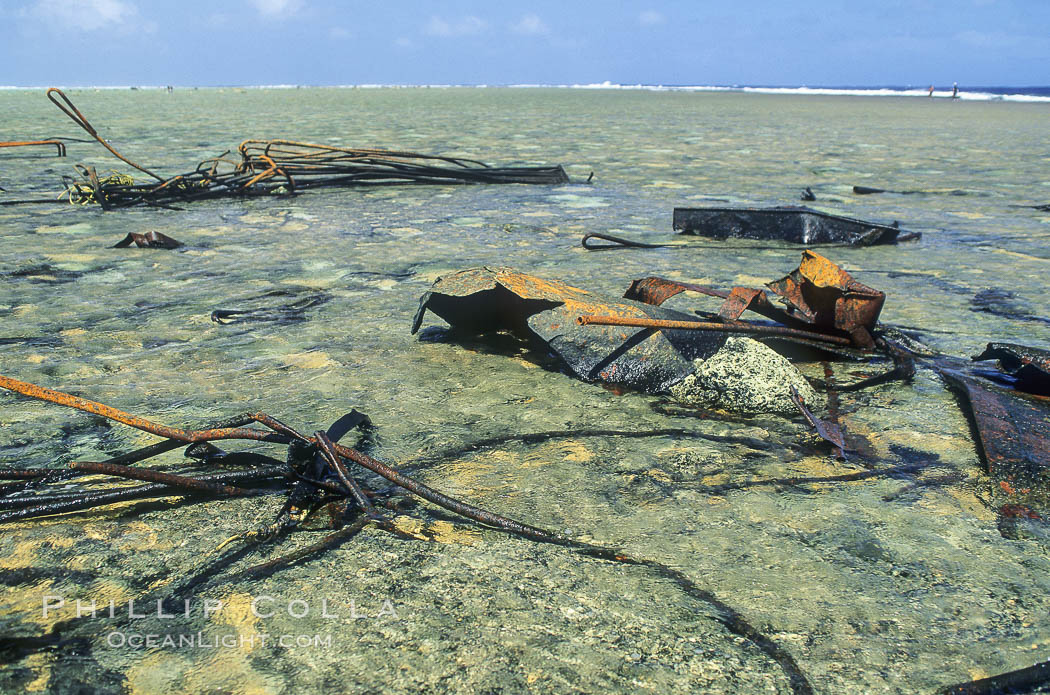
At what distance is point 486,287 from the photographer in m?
2.49

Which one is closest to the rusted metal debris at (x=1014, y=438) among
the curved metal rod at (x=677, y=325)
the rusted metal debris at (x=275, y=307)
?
the curved metal rod at (x=677, y=325)

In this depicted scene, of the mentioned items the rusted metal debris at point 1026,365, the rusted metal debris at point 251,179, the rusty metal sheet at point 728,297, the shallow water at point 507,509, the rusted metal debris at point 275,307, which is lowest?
the shallow water at point 507,509

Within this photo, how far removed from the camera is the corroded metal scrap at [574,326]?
2258mm

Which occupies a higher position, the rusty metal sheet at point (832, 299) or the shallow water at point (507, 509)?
the rusty metal sheet at point (832, 299)

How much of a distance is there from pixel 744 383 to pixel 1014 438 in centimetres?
66

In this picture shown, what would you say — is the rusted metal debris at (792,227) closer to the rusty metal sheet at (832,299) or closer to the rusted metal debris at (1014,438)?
the rusty metal sheet at (832,299)

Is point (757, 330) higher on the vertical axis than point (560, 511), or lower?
higher

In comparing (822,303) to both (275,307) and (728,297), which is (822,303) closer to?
(728,297)

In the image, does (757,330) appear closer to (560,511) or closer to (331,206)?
(560,511)

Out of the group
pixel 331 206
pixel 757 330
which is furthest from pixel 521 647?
pixel 331 206

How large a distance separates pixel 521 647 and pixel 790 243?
4003 mm

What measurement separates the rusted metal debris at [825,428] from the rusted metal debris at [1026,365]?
635 millimetres

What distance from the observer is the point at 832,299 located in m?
2.44

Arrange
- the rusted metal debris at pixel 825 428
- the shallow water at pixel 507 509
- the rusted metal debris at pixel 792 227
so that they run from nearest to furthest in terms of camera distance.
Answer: the shallow water at pixel 507 509 < the rusted metal debris at pixel 825 428 < the rusted metal debris at pixel 792 227
